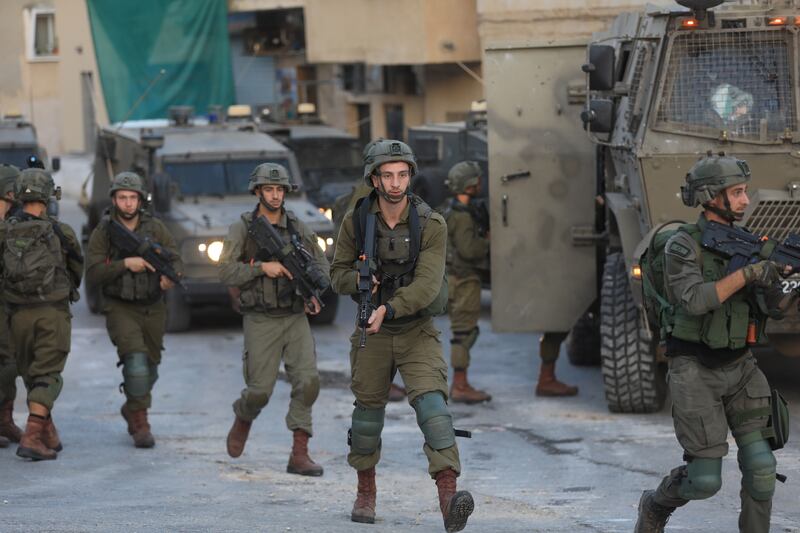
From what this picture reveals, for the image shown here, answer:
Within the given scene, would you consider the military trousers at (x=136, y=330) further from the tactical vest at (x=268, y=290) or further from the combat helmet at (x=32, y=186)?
the tactical vest at (x=268, y=290)

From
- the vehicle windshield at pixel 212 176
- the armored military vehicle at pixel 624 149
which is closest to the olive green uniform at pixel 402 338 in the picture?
the armored military vehicle at pixel 624 149

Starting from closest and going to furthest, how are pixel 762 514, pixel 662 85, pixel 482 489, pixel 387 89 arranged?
pixel 762 514, pixel 482 489, pixel 662 85, pixel 387 89

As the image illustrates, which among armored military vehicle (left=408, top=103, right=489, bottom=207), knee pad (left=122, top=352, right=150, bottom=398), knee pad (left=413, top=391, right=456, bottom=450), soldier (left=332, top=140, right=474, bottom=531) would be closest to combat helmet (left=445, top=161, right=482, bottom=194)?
knee pad (left=122, top=352, right=150, bottom=398)

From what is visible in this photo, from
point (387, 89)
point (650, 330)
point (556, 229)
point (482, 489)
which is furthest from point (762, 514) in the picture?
point (387, 89)

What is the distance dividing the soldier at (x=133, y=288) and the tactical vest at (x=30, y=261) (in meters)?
0.47

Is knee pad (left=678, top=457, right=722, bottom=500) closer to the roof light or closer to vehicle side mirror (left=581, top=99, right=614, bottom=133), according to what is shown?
the roof light

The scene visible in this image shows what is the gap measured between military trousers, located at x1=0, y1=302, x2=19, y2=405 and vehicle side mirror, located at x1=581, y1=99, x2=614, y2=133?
3771 mm

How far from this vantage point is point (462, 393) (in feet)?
37.5

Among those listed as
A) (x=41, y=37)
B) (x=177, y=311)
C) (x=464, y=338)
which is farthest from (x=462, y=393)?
(x=41, y=37)

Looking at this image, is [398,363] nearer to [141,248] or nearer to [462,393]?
[141,248]

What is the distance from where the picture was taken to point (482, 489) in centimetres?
846

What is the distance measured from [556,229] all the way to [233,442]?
348 cm

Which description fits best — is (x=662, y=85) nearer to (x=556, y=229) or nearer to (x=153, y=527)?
(x=556, y=229)

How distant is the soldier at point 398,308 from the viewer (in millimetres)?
6980
